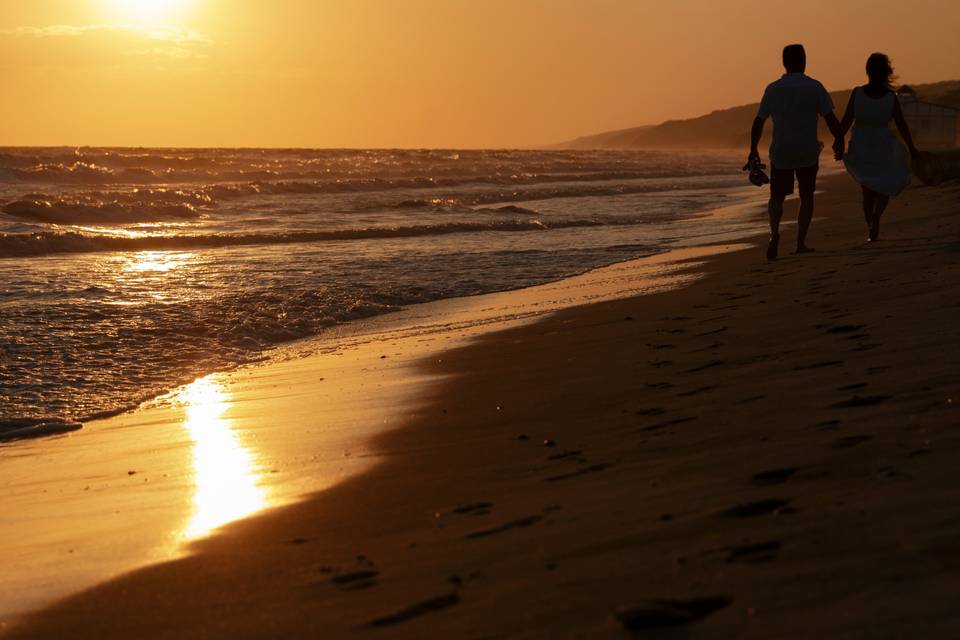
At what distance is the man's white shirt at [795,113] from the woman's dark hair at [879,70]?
1.87 ft

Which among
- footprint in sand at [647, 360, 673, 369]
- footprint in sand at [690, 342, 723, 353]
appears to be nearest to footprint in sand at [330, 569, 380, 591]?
footprint in sand at [647, 360, 673, 369]

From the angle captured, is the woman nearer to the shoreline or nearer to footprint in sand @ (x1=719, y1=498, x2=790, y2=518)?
the shoreline

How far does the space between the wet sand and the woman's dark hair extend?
451 centimetres

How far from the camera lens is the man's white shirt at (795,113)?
9.67 meters

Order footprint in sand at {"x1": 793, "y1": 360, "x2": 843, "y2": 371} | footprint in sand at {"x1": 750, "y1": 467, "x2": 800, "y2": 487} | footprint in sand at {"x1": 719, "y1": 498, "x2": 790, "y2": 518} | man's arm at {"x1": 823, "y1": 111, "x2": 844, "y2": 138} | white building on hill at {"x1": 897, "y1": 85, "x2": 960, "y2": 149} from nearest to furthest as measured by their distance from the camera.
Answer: footprint in sand at {"x1": 719, "y1": 498, "x2": 790, "y2": 518}, footprint in sand at {"x1": 750, "y1": 467, "x2": 800, "y2": 487}, footprint in sand at {"x1": 793, "y1": 360, "x2": 843, "y2": 371}, man's arm at {"x1": 823, "y1": 111, "x2": 844, "y2": 138}, white building on hill at {"x1": 897, "y1": 85, "x2": 960, "y2": 149}

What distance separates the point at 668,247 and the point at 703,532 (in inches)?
492

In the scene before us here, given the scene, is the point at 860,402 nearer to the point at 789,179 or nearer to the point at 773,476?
the point at 773,476

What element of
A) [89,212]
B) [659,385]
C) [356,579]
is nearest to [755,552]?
[356,579]

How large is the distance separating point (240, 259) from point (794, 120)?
833cm

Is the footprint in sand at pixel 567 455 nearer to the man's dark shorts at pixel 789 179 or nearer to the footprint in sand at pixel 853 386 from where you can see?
the footprint in sand at pixel 853 386

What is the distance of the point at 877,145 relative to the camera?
1039cm

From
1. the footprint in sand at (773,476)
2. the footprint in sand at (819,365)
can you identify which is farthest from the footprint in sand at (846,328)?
the footprint in sand at (773,476)

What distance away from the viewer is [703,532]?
2.97m

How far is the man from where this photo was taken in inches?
381
